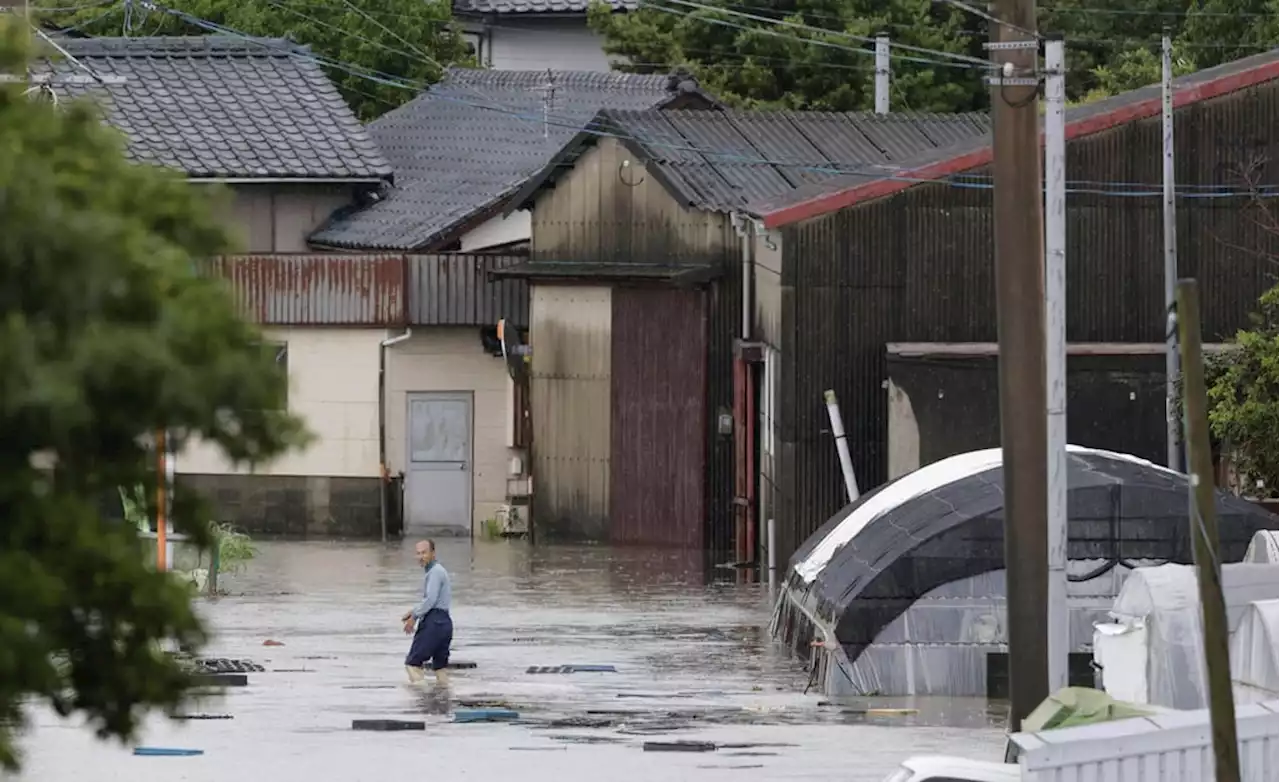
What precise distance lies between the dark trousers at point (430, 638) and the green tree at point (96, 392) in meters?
15.1

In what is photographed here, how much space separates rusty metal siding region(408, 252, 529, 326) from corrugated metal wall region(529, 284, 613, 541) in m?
1.31

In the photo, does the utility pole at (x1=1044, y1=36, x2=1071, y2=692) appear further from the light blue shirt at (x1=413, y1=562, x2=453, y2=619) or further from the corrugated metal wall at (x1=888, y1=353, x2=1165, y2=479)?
the corrugated metal wall at (x1=888, y1=353, x2=1165, y2=479)

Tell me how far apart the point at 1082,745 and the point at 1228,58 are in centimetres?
3125

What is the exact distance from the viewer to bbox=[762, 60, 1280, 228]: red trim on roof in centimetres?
2892

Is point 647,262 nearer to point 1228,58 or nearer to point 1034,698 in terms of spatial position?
point 1228,58

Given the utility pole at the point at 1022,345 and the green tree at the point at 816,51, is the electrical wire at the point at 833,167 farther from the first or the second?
the utility pole at the point at 1022,345

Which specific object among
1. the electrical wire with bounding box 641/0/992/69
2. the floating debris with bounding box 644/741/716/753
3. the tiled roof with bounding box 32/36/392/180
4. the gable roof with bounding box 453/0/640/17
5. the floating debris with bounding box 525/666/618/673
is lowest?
the floating debris with bounding box 644/741/716/753

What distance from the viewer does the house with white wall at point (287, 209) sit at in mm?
36750

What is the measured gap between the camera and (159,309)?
224 inches

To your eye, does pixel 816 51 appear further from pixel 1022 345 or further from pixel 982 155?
pixel 1022 345

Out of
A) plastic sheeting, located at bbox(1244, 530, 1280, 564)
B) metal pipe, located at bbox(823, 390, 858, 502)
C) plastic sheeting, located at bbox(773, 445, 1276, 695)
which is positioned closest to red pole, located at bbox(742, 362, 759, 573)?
metal pipe, located at bbox(823, 390, 858, 502)

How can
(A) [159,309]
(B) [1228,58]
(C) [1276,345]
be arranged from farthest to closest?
1. (B) [1228,58]
2. (C) [1276,345]
3. (A) [159,309]

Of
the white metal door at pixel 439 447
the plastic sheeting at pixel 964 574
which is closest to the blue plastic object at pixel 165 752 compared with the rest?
the plastic sheeting at pixel 964 574

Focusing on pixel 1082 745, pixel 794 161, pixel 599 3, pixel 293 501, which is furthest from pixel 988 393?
pixel 599 3
